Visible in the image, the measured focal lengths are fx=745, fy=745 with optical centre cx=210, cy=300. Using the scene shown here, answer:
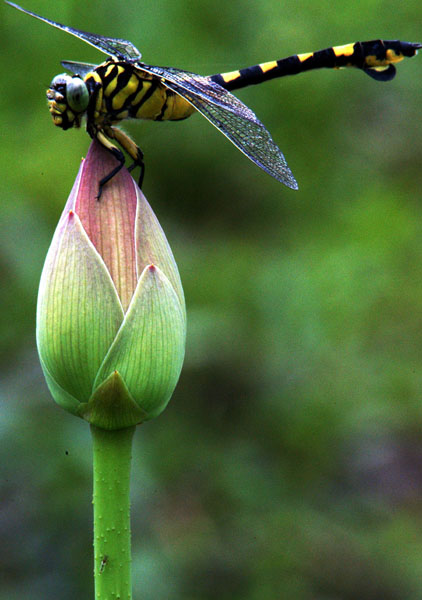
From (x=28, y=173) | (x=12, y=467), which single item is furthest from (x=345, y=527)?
(x=28, y=173)

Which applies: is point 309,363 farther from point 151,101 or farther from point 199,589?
point 151,101

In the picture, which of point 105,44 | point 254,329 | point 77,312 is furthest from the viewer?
point 254,329

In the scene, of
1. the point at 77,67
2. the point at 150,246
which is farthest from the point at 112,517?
the point at 77,67

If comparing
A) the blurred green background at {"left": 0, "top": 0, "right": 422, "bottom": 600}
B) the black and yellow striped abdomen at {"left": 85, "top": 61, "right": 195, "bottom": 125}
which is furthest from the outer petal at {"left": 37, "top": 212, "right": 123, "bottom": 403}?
the blurred green background at {"left": 0, "top": 0, "right": 422, "bottom": 600}

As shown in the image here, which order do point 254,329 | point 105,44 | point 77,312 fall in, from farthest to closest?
point 254,329 → point 105,44 → point 77,312

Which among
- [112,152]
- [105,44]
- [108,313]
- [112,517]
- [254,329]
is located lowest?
[112,517]

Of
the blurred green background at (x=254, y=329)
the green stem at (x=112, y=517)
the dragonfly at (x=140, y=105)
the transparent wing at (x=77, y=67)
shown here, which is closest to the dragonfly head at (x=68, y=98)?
the dragonfly at (x=140, y=105)

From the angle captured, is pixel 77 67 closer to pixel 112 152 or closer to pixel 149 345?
pixel 112 152
